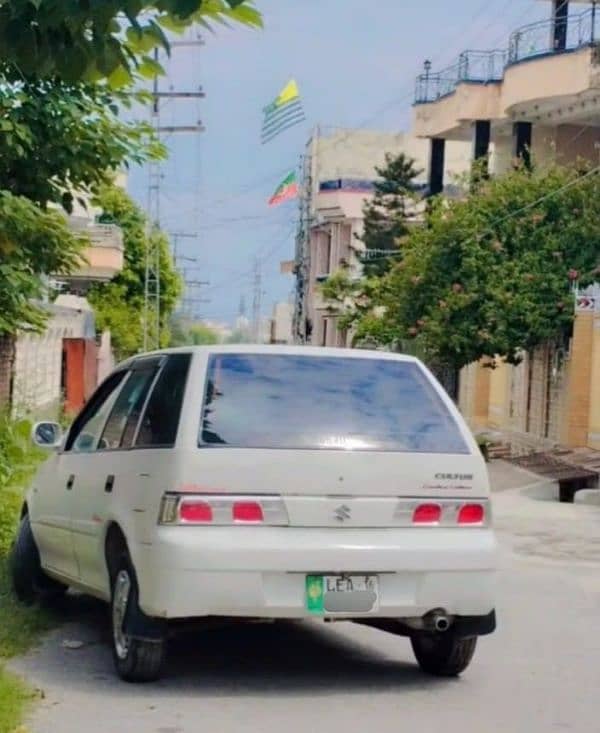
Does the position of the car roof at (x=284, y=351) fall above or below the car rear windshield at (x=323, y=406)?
above

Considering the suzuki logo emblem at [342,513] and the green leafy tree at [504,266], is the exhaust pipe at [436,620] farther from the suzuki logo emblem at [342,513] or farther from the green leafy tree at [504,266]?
the green leafy tree at [504,266]

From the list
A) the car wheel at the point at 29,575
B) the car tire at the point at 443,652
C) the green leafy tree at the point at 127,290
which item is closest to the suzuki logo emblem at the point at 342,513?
the car tire at the point at 443,652

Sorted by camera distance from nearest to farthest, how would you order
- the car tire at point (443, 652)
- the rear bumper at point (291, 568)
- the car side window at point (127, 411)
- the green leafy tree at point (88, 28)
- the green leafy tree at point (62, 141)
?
the green leafy tree at point (88, 28) < the rear bumper at point (291, 568) < the car tire at point (443, 652) < the car side window at point (127, 411) < the green leafy tree at point (62, 141)

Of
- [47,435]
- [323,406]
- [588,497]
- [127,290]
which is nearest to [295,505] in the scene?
[323,406]

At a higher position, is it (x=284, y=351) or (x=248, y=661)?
(x=284, y=351)

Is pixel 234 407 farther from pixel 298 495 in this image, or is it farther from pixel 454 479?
pixel 454 479

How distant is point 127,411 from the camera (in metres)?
8.54

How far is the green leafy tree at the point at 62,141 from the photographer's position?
12.6 m

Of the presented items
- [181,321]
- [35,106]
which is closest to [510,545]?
[35,106]

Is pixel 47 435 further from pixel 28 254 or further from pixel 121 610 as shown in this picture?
pixel 28 254

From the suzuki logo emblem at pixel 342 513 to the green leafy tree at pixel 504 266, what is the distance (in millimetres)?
23757

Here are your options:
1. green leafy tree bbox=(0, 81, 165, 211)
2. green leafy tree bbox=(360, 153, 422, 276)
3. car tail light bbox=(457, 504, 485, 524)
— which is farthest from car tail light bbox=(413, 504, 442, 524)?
green leafy tree bbox=(360, 153, 422, 276)

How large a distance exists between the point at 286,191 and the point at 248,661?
66.1m

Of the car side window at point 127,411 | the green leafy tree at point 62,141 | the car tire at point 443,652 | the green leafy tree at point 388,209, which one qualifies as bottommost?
the car tire at point 443,652
